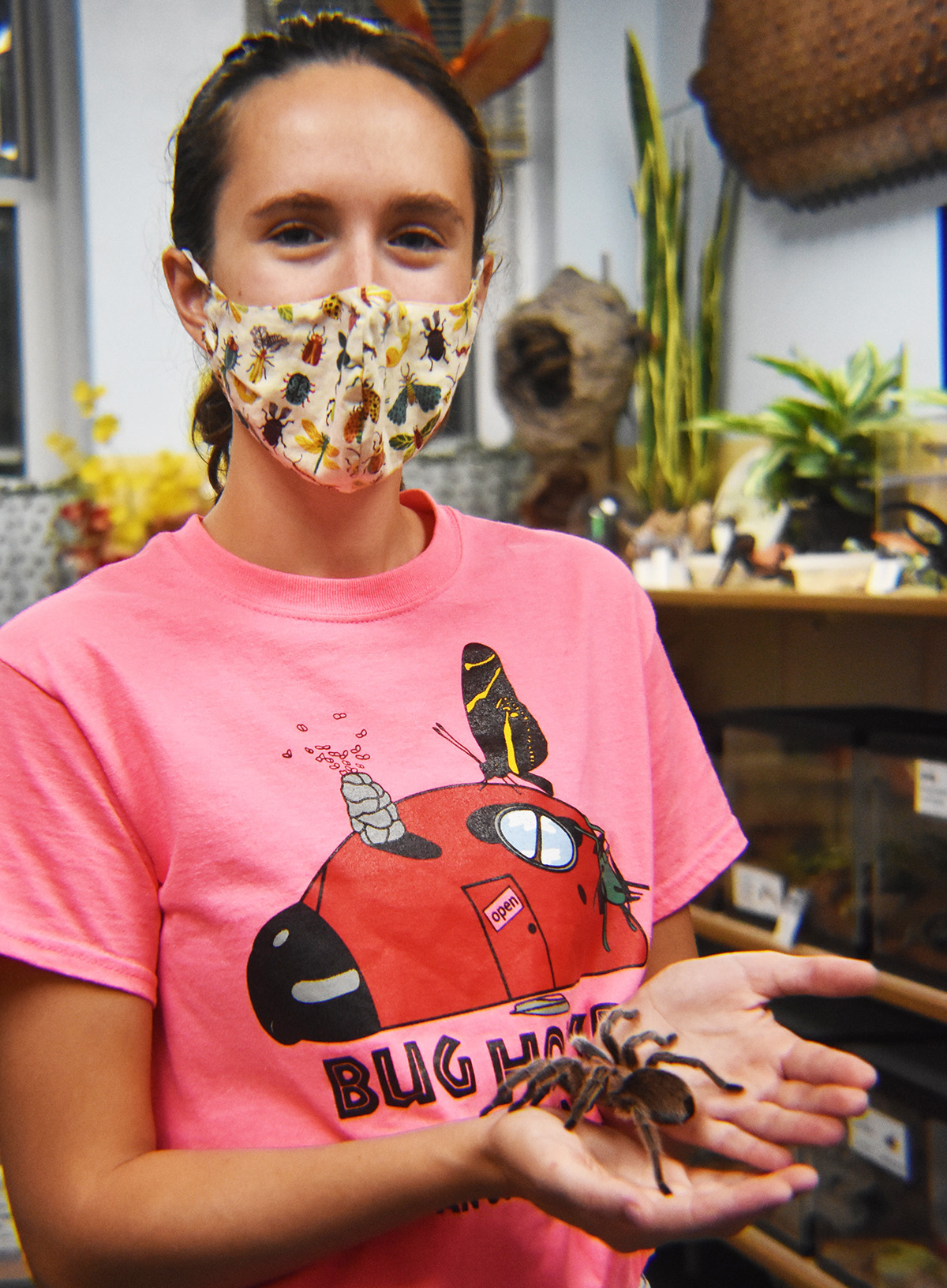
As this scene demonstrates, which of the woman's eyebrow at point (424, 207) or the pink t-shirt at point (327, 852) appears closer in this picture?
the pink t-shirt at point (327, 852)

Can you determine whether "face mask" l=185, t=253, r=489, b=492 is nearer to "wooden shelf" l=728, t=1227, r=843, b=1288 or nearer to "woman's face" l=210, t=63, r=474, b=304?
"woman's face" l=210, t=63, r=474, b=304

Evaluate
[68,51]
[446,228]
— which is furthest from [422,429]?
[68,51]

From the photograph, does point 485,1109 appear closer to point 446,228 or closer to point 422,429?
point 422,429

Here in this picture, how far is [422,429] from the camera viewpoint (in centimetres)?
92

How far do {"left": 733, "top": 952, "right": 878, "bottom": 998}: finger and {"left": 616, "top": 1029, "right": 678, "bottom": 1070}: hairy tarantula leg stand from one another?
69 mm

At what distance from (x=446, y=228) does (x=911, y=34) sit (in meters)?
1.36

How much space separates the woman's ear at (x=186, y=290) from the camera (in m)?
0.91

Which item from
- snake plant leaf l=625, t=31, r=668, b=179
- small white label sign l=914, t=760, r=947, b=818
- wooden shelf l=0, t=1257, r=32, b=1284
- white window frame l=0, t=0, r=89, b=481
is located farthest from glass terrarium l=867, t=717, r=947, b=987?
white window frame l=0, t=0, r=89, b=481

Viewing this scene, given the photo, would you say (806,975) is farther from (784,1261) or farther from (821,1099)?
(784,1261)

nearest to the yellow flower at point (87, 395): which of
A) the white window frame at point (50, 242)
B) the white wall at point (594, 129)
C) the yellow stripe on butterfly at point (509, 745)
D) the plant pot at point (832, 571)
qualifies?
the white window frame at point (50, 242)

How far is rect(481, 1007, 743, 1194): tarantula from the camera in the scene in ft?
2.06

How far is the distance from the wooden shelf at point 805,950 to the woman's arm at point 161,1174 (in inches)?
30.1

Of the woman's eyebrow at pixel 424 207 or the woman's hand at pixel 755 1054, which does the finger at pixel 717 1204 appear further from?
the woman's eyebrow at pixel 424 207

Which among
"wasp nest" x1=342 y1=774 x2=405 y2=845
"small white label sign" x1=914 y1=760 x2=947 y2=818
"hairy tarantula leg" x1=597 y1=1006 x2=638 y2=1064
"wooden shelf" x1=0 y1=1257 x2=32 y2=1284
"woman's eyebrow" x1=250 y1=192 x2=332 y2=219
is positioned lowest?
"wooden shelf" x1=0 y1=1257 x2=32 y2=1284
